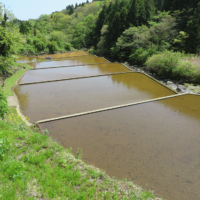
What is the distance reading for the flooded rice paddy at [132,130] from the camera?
3.12 m

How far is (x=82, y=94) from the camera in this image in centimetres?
750

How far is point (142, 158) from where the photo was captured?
352 cm

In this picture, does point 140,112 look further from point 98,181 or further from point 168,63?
point 168,63

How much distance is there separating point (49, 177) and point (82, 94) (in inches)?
207

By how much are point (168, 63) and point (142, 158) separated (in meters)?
8.41

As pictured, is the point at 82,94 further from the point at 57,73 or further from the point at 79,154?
the point at 57,73

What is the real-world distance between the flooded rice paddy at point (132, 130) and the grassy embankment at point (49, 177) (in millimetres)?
518

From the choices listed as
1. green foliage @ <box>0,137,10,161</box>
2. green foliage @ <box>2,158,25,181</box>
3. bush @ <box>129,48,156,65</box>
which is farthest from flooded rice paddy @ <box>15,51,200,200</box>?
bush @ <box>129,48,156,65</box>

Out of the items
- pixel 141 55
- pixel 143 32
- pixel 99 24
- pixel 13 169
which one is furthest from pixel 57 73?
pixel 99 24

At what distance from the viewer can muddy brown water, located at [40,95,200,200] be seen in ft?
9.89

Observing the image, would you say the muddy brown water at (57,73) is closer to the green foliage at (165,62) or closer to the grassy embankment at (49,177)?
the green foliage at (165,62)

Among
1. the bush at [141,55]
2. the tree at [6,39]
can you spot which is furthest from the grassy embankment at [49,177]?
the bush at [141,55]

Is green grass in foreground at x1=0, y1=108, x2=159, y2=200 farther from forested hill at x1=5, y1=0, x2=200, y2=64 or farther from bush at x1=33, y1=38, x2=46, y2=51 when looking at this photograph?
bush at x1=33, y1=38, x2=46, y2=51

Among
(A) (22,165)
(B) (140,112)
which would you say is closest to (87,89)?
(B) (140,112)
